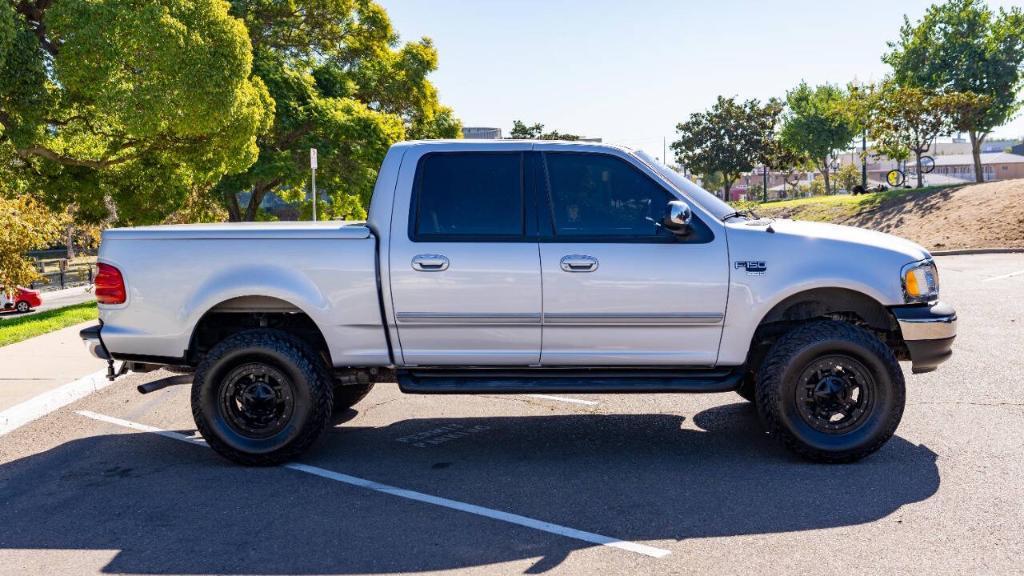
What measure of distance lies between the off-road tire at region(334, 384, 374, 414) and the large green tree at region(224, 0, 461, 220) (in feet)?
87.5

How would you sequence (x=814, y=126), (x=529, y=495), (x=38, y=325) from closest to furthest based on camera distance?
(x=529, y=495), (x=38, y=325), (x=814, y=126)

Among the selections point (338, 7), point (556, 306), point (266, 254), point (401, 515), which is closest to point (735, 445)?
point (556, 306)

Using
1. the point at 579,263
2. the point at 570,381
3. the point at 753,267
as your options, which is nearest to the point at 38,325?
the point at 570,381

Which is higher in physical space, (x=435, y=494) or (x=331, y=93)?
(x=331, y=93)

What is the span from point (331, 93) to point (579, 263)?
34.2 metres

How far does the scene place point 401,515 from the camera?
487cm

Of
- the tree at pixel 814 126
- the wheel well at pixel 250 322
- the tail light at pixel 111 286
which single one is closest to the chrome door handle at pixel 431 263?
the wheel well at pixel 250 322

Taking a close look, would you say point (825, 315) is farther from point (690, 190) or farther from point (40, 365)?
point (40, 365)

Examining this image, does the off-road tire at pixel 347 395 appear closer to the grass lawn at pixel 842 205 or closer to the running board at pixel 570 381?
the running board at pixel 570 381

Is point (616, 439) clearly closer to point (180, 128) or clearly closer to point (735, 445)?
point (735, 445)

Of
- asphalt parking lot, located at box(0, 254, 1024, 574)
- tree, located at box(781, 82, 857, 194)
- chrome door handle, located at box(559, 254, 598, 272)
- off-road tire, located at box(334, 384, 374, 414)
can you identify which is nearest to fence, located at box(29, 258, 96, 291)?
off-road tire, located at box(334, 384, 374, 414)

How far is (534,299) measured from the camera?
18.8ft

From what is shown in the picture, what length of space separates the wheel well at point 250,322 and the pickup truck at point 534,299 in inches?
1.2

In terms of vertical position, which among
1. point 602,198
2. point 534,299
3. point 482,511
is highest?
point 602,198
